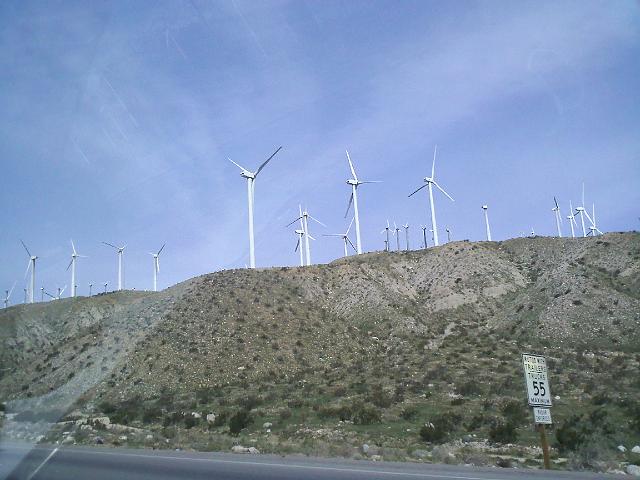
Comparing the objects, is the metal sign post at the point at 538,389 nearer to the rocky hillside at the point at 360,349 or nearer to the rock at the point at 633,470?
A: the rock at the point at 633,470

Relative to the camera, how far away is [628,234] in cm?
8762

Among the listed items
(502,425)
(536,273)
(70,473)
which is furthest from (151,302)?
(70,473)

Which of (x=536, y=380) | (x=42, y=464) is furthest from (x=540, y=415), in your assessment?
(x=42, y=464)

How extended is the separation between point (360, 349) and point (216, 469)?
5144cm

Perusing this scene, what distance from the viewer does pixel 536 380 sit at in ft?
70.5

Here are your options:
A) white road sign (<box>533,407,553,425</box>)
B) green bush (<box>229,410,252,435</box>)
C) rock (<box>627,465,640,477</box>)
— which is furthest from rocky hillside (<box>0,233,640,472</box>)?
white road sign (<box>533,407,553,425</box>)

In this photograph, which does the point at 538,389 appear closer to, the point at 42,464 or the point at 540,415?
the point at 540,415

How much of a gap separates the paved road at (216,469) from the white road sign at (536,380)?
2165 mm

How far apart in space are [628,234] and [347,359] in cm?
4427

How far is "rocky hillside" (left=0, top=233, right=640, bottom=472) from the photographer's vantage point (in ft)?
123

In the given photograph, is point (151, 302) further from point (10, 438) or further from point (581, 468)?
point (581, 468)

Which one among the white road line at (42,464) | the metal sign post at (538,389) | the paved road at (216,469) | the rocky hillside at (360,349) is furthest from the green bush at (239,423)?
the metal sign post at (538,389)

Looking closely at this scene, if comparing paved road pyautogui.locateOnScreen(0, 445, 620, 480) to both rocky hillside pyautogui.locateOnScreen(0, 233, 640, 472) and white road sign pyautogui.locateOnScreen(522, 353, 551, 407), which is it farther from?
rocky hillside pyautogui.locateOnScreen(0, 233, 640, 472)

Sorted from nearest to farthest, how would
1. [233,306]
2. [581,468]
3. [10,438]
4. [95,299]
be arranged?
[581,468]
[10,438]
[233,306]
[95,299]
